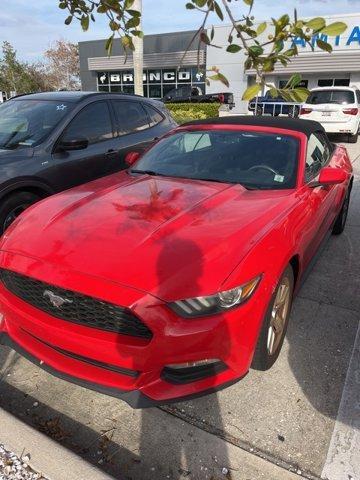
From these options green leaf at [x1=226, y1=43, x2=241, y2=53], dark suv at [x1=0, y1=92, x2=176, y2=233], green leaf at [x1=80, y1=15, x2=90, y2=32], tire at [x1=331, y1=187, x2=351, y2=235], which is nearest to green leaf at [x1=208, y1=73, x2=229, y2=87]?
green leaf at [x1=226, y1=43, x2=241, y2=53]

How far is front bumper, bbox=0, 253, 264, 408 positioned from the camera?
6.73 ft

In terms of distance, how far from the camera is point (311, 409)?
97.7 inches

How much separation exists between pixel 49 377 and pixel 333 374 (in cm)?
189

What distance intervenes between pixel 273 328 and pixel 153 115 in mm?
4407

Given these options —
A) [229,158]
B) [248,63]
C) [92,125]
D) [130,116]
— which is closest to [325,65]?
[130,116]

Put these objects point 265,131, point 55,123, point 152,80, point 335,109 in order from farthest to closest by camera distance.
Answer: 1. point 152,80
2. point 335,109
3. point 55,123
4. point 265,131

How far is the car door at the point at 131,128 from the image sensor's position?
544cm

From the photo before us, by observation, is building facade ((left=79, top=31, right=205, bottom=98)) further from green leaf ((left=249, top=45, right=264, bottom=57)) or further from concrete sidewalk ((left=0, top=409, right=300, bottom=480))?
concrete sidewalk ((left=0, top=409, right=300, bottom=480))

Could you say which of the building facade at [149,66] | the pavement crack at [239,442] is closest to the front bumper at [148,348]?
the pavement crack at [239,442]

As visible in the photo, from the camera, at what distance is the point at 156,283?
2.08 meters

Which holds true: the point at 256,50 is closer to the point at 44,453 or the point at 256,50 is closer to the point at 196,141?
the point at 44,453

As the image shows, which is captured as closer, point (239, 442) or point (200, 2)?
point (200, 2)

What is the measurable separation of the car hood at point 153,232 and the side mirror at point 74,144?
146 cm

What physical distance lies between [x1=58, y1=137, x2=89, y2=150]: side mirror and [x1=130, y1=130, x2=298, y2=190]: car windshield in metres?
0.96
